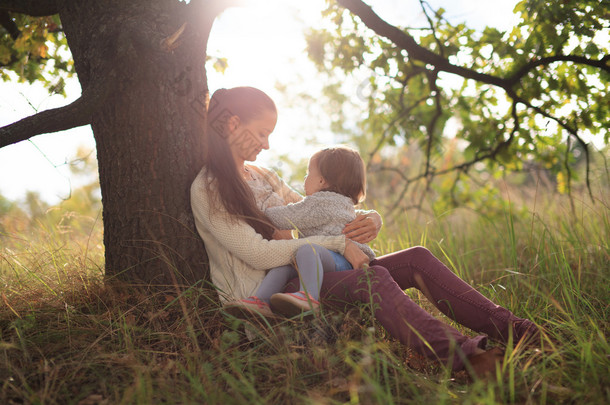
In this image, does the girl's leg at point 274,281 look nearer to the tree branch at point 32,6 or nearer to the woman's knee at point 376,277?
the woman's knee at point 376,277

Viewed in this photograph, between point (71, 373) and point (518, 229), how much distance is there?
4.30m

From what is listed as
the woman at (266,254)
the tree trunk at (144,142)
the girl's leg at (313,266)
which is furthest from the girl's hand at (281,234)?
the tree trunk at (144,142)

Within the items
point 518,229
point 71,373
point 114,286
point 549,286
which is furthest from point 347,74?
point 71,373

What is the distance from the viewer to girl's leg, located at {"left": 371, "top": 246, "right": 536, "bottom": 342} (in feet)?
7.25

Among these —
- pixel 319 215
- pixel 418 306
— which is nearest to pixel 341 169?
pixel 319 215

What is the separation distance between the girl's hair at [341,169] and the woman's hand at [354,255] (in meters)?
0.31

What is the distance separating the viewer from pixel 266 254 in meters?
2.37

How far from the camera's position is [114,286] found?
Result: 244 centimetres

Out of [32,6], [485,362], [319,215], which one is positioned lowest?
[485,362]

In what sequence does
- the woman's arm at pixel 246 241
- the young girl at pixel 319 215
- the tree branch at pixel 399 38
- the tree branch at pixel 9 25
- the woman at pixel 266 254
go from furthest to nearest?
the tree branch at pixel 9 25 < the tree branch at pixel 399 38 < the woman's arm at pixel 246 241 < the young girl at pixel 319 215 < the woman at pixel 266 254

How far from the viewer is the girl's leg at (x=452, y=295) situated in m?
2.21

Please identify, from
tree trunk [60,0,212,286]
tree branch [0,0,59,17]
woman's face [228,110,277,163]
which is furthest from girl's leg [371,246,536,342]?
tree branch [0,0,59,17]

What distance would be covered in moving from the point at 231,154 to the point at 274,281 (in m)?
0.74

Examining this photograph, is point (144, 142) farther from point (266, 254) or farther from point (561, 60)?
point (561, 60)
